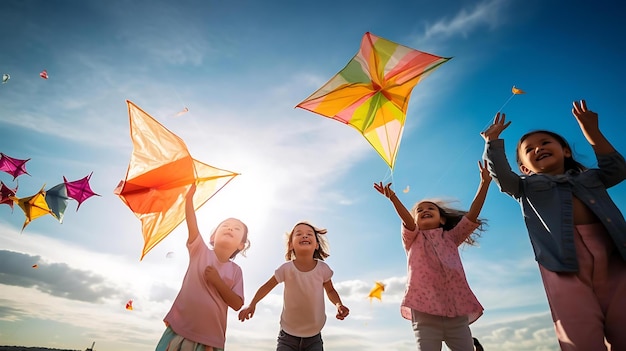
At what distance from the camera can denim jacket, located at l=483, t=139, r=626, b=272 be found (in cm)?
293

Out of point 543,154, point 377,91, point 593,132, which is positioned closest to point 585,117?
point 593,132

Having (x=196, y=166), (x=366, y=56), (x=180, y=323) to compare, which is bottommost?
(x=180, y=323)

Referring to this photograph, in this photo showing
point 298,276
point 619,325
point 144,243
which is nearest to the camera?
point 619,325

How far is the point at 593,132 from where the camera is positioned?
3.40 m

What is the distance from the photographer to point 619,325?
259cm

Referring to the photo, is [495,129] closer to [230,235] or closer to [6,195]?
[230,235]

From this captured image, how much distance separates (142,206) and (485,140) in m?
4.57

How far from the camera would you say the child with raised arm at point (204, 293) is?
13.4ft

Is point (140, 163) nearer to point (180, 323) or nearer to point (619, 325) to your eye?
point (180, 323)

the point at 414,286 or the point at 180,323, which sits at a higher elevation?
the point at 414,286

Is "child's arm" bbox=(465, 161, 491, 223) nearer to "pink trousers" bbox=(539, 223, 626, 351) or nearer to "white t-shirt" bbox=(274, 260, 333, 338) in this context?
"pink trousers" bbox=(539, 223, 626, 351)

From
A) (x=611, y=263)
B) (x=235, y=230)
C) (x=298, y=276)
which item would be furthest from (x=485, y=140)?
(x=235, y=230)

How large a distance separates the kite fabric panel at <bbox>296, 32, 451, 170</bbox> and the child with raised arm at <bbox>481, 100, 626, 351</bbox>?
2.98 metres

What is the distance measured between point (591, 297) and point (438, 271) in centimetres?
179
